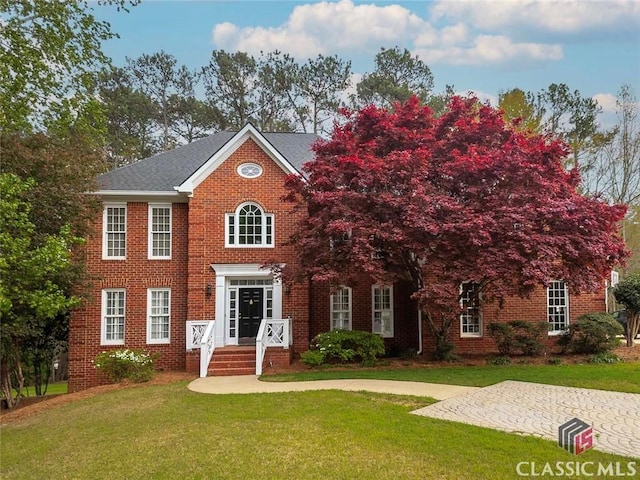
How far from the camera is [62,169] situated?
43.2 ft

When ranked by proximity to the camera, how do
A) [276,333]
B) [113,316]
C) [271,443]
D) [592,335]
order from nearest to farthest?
[271,443], [276,333], [592,335], [113,316]

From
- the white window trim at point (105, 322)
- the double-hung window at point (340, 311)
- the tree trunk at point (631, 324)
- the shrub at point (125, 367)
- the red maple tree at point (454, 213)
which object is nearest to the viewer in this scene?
the red maple tree at point (454, 213)

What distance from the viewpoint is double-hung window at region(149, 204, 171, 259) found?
15464 mm

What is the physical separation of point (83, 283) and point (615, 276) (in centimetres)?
1949

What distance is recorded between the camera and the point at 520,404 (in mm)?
8180

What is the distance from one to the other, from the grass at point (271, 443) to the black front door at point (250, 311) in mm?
5914

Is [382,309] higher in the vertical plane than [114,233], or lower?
lower

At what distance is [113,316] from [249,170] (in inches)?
264

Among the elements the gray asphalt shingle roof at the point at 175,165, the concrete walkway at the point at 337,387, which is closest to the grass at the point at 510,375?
the concrete walkway at the point at 337,387

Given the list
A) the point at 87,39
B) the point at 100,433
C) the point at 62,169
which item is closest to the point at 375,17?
the point at 87,39

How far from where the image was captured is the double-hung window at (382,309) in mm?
16062

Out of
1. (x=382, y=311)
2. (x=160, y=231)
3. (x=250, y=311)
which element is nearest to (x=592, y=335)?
(x=382, y=311)

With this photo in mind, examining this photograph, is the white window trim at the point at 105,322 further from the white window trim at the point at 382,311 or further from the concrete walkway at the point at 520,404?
the white window trim at the point at 382,311

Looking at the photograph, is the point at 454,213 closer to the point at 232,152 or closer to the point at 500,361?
the point at 500,361
